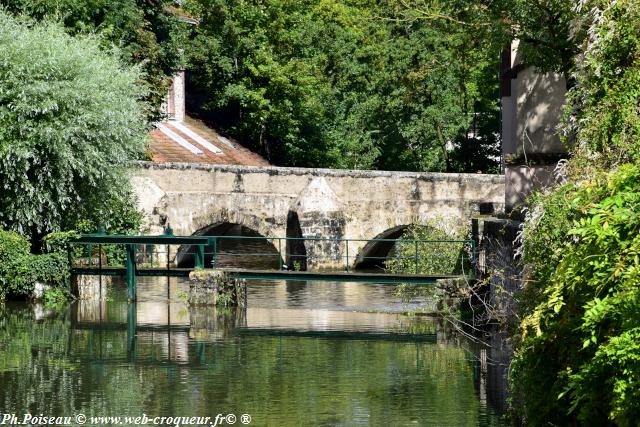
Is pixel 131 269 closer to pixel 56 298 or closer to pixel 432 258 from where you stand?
pixel 56 298

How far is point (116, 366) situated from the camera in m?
17.2

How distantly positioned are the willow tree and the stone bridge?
353 inches

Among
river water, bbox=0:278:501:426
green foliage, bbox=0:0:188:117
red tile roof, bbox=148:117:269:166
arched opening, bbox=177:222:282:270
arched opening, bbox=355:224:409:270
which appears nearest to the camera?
river water, bbox=0:278:501:426

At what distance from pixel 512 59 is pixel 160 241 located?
9.27m

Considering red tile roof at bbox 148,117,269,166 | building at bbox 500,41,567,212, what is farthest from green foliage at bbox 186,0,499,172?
building at bbox 500,41,567,212

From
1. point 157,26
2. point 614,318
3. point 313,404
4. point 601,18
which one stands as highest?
point 157,26

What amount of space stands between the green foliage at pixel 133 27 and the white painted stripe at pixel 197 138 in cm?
→ 561

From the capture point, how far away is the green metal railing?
24.7 meters

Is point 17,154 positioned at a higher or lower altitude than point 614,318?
higher

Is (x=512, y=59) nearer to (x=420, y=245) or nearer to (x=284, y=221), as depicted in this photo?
(x=420, y=245)

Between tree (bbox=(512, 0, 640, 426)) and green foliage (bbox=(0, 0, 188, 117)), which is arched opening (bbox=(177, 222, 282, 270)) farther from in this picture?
tree (bbox=(512, 0, 640, 426))

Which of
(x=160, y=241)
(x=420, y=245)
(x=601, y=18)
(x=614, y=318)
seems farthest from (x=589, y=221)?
(x=420, y=245)

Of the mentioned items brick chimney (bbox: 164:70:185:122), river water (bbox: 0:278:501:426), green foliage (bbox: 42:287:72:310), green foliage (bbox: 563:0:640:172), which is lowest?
river water (bbox: 0:278:501:426)

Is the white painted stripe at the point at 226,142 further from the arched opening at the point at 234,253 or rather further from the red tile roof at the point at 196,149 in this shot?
the arched opening at the point at 234,253
